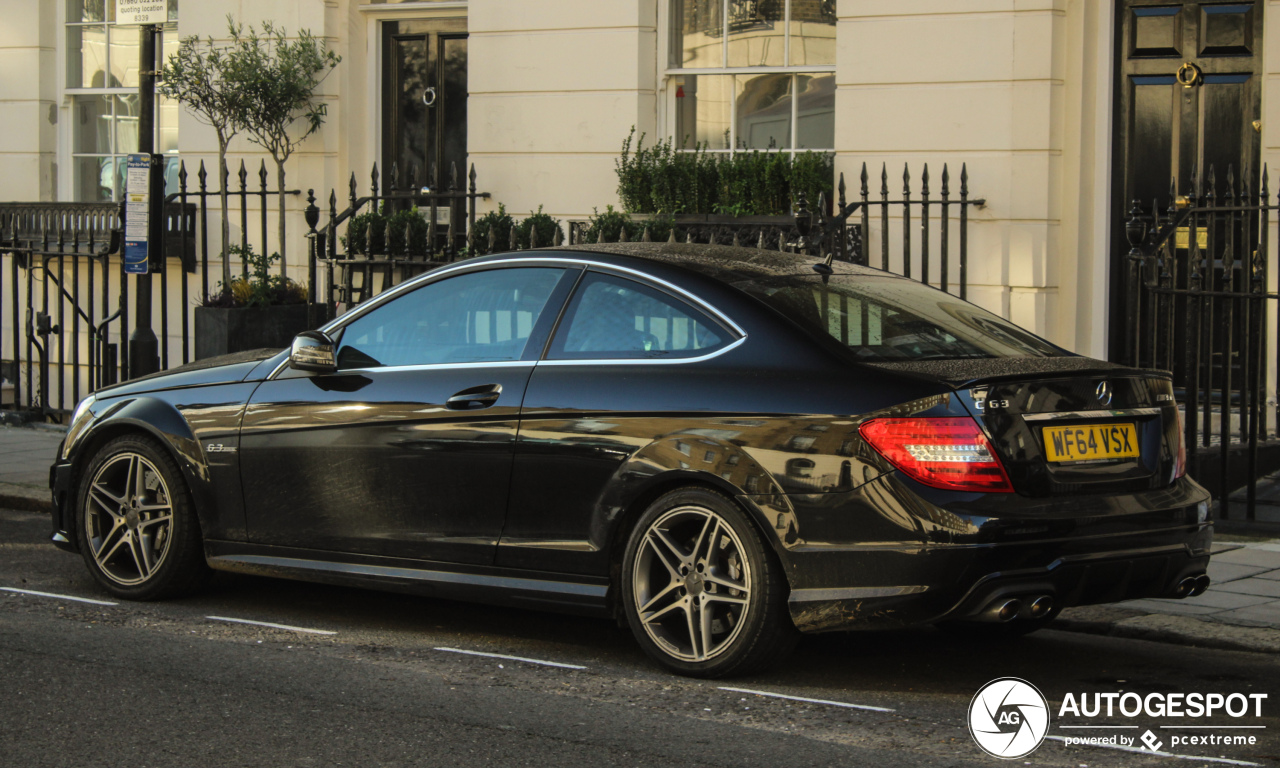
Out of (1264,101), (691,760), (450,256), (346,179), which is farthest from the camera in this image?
(346,179)

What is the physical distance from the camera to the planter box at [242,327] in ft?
39.2

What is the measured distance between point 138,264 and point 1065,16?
6.30 meters

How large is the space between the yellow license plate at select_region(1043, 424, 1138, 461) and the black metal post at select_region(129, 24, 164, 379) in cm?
660

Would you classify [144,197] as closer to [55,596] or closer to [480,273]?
[55,596]

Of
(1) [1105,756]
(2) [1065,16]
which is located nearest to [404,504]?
(1) [1105,756]

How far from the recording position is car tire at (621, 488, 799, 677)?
5.00 m

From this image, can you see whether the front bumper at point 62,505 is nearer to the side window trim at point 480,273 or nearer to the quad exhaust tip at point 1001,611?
the side window trim at point 480,273

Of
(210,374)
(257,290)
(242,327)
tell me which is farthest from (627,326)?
(257,290)

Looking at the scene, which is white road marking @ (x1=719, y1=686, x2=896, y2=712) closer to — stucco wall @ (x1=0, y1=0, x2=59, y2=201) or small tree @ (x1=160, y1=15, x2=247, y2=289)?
small tree @ (x1=160, y1=15, x2=247, y2=289)

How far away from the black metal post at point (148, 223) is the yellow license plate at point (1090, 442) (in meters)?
6.60

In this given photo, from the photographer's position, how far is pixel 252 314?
12.1 m

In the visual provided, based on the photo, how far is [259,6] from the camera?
13141 mm

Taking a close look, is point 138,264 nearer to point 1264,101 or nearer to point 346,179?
point 346,179

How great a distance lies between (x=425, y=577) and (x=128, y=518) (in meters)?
1.57
